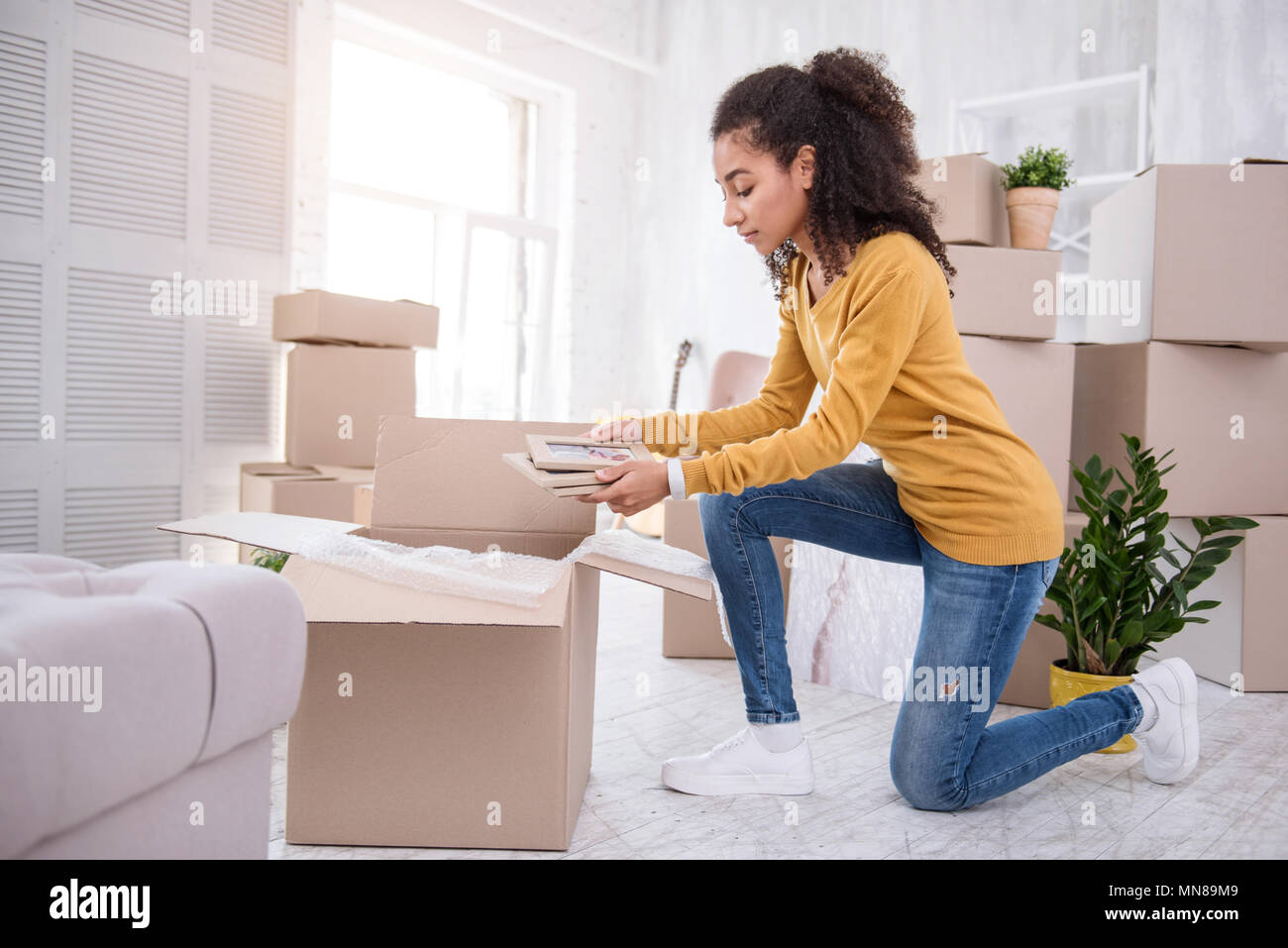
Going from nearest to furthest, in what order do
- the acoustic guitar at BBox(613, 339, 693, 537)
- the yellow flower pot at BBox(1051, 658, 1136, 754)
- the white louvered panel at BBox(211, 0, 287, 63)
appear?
A: the yellow flower pot at BBox(1051, 658, 1136, 754) → the white louvered panel at BBox(211, 0, 287, 63) → the acoustic guitar at BBox(613, 339, 693, 537)

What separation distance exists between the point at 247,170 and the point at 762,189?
2534mm

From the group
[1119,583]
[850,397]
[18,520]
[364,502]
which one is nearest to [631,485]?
[850,397]

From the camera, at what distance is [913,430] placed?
1.35 metres

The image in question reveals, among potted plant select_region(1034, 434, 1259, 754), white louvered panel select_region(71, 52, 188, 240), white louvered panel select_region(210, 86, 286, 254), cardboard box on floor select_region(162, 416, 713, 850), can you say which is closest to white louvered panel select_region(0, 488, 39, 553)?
white louvered panel select_region(71, 52, 188, 240)

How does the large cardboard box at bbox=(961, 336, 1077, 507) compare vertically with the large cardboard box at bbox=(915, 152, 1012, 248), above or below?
below

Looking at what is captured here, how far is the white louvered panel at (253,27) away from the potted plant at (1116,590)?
301 centimetres

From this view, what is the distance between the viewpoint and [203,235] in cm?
312

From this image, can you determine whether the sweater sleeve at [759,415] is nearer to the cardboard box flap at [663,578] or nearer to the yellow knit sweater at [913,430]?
the yellow knit sweater at [913,430]

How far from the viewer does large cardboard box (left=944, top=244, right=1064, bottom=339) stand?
209cm

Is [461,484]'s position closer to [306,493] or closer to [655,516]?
[306,493]

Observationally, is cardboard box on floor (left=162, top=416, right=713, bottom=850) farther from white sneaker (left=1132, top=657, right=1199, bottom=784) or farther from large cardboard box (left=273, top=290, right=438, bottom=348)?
large cardboard box (left=273, top=290, right=438, bottom=348)

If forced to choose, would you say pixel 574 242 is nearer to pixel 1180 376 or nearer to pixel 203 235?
pixel 203 235

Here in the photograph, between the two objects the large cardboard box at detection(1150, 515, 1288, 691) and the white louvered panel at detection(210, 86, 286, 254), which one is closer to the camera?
the large cardboard box at detection(1150, 515, 1288, 691)

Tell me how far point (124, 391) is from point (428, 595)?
2.44 metres
